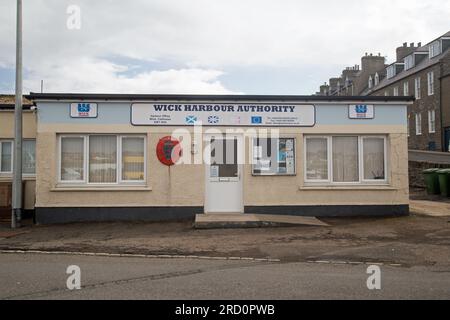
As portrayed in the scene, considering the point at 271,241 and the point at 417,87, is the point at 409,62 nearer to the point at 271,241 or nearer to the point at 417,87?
the point at 417,87

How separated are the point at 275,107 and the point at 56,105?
656 cm

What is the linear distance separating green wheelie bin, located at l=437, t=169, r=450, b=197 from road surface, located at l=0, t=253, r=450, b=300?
13.9 m

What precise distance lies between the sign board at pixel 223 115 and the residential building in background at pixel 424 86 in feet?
111

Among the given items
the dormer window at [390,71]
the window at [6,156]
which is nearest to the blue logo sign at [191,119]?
the window at [6,156]

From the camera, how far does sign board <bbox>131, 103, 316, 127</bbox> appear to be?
43.4 ft

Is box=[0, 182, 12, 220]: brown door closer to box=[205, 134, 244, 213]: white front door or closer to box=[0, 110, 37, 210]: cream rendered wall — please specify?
box=[0, 110, 37, 210]: cream rendered wall

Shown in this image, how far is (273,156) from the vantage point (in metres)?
13.5

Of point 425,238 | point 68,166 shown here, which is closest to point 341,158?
point 425,238

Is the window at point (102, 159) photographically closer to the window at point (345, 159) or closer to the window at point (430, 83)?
Answer: the window at point (345, 159)

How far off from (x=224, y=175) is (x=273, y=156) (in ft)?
5.28

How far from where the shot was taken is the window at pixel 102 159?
1331 cm

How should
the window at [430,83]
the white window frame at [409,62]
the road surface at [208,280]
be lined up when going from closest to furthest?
the road surface at [208,280] → the window at [430,83] → the white window frame at [409,62]

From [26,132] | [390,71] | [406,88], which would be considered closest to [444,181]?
[26,132]

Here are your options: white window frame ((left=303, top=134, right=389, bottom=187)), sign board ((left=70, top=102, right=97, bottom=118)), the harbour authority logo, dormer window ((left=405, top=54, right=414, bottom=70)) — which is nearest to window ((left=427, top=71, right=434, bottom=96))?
dormer window ((left=405, top=54, right=414, bottom=70))
